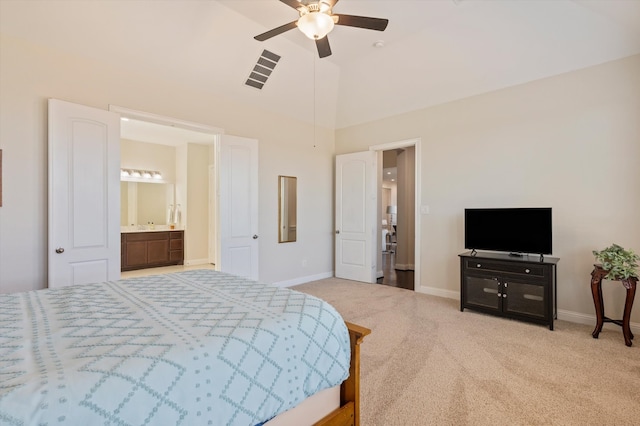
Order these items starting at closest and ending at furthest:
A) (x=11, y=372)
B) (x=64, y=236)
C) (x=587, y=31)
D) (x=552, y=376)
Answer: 1. (x=11, y=372)
2. (x=552, y=376)
3. (x=64, y=236)
4. (x=587, y=31)

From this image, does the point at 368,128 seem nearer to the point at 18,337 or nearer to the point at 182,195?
the point at 182,195

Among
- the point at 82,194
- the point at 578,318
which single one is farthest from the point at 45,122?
the point at 578,318

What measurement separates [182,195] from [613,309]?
300 inches

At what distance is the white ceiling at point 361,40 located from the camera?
296cm

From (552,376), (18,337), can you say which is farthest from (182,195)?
(552,376)

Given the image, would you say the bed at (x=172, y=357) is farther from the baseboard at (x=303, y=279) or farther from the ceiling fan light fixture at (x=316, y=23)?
the baseboard at (x=303, y=279)

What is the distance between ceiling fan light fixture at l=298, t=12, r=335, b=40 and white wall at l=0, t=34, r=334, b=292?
7.10ft

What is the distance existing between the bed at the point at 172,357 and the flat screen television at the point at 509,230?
2905 millimetres

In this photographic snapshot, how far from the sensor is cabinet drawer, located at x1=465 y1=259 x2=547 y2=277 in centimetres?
333

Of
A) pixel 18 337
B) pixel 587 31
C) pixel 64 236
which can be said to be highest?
pixel 587 31

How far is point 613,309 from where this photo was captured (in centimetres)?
332

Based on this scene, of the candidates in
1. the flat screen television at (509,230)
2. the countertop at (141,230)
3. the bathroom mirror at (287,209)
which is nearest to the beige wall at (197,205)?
the countertop at (141,230)

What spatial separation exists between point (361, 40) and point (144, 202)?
5959 mm

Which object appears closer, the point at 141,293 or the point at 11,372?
the point at 11,372
